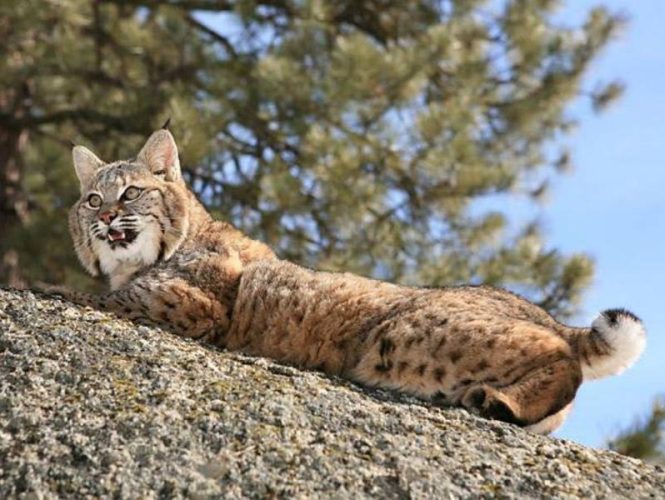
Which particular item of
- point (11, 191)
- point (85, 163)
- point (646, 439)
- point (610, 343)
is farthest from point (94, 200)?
point (11, 191)

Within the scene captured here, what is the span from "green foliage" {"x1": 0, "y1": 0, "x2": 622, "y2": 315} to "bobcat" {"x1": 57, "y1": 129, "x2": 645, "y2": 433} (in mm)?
7484

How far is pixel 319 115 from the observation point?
50.1 feet

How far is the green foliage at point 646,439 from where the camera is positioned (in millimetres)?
11734

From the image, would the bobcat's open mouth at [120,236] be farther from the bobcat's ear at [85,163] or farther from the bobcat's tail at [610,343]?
the bobcat's tail at [610,343]

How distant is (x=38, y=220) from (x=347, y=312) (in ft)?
35.9

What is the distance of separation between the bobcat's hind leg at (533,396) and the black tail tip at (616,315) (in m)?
0.44

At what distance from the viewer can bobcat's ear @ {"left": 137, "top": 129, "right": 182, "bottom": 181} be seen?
718 centimetres

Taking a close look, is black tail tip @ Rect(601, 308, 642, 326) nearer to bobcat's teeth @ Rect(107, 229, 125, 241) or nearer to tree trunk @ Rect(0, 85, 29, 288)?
bobcat's teeth @ Rect(107, 229, 125, 241)

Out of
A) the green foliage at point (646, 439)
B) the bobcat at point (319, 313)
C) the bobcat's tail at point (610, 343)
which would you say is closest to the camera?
the bobcat at point (319, 313)

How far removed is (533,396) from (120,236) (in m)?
2.65

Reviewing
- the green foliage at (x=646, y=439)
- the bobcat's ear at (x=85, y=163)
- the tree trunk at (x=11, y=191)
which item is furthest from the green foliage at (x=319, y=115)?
the bobcat's ear at (x=85, y=163)

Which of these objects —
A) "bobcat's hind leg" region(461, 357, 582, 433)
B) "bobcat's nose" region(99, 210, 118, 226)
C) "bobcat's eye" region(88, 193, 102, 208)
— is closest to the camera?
"bobcat's hind leg" region(461, 357, 582, 433)

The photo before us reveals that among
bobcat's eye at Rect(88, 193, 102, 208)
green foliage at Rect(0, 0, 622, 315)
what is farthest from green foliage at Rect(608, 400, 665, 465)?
bobcat's eye at Rect(88, 193, 102, 208)

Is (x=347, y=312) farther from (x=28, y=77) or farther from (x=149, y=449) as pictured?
(x=28, y=77)
